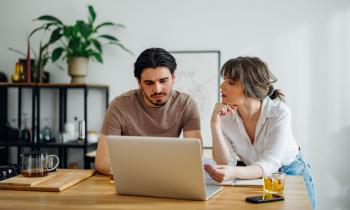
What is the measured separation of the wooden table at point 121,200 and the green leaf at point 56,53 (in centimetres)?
242

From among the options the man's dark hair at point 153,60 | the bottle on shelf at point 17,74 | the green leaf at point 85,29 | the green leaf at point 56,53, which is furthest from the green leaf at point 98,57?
the man's dark hair at point 153,60

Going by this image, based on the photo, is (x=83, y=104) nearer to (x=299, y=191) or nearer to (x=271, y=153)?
(x=271, y=153)

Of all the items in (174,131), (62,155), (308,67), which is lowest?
(62,155)

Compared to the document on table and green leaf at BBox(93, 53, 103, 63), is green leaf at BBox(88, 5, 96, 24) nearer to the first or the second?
green leaf at BBox(93, 53, 103, 63)

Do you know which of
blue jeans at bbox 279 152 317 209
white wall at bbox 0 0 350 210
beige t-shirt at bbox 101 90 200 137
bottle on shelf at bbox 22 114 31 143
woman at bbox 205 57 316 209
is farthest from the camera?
bottle on shelf at bbox 22 114 31 143

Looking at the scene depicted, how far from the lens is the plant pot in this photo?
13.9ft

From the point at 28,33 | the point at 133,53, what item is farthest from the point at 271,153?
the point at 28,33

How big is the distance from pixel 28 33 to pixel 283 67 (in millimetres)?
2398

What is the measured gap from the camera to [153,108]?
2.74m

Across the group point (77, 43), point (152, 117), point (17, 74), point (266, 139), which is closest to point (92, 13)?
point (77, 43)

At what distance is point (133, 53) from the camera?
14.4 feet

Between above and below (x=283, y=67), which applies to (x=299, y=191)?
below


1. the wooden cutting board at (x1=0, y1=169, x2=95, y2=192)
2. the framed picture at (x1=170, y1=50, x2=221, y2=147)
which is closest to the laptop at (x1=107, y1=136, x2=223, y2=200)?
the wooden cutting board at (x1=0, y1=169, x2=95, y2=192)

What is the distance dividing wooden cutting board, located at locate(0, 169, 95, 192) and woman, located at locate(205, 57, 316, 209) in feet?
2.45
